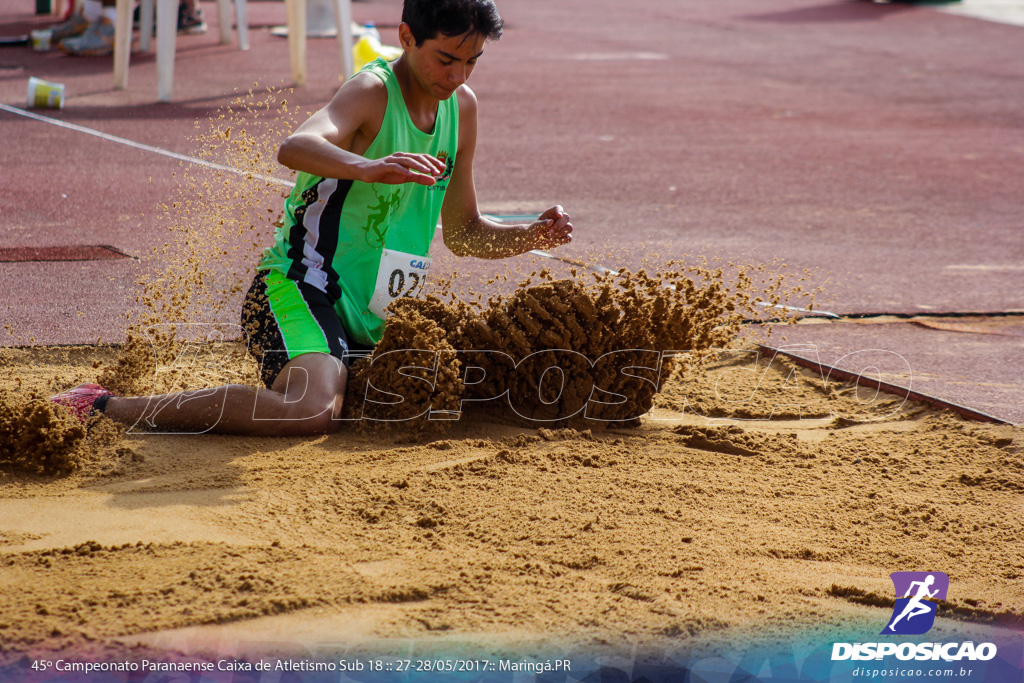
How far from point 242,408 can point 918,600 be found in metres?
1.78

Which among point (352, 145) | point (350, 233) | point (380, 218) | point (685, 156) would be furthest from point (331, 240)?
point (685, 156)

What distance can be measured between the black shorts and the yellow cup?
5.68 meters

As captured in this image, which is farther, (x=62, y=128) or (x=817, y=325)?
(x=62, y=128)

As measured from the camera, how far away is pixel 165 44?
27.0ft

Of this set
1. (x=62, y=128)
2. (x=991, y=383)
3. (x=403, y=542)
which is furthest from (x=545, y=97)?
(x=403, y=542)

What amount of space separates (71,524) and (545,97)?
310 inches

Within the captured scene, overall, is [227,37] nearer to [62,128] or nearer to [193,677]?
[62,128]

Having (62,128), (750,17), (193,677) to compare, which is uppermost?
(750,17)

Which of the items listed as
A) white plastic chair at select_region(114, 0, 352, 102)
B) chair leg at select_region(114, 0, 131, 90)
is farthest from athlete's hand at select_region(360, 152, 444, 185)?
chair leg at select_region(114, 0, 131, 90)

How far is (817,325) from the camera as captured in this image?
4.19 m

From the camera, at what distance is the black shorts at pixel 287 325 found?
2.96 m

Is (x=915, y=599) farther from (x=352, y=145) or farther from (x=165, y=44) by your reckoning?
(x=165, y=44)

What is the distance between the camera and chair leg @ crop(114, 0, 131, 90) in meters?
8.52

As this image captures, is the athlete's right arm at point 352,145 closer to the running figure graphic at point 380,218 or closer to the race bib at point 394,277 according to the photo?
the running figure graphic at point 380,218
